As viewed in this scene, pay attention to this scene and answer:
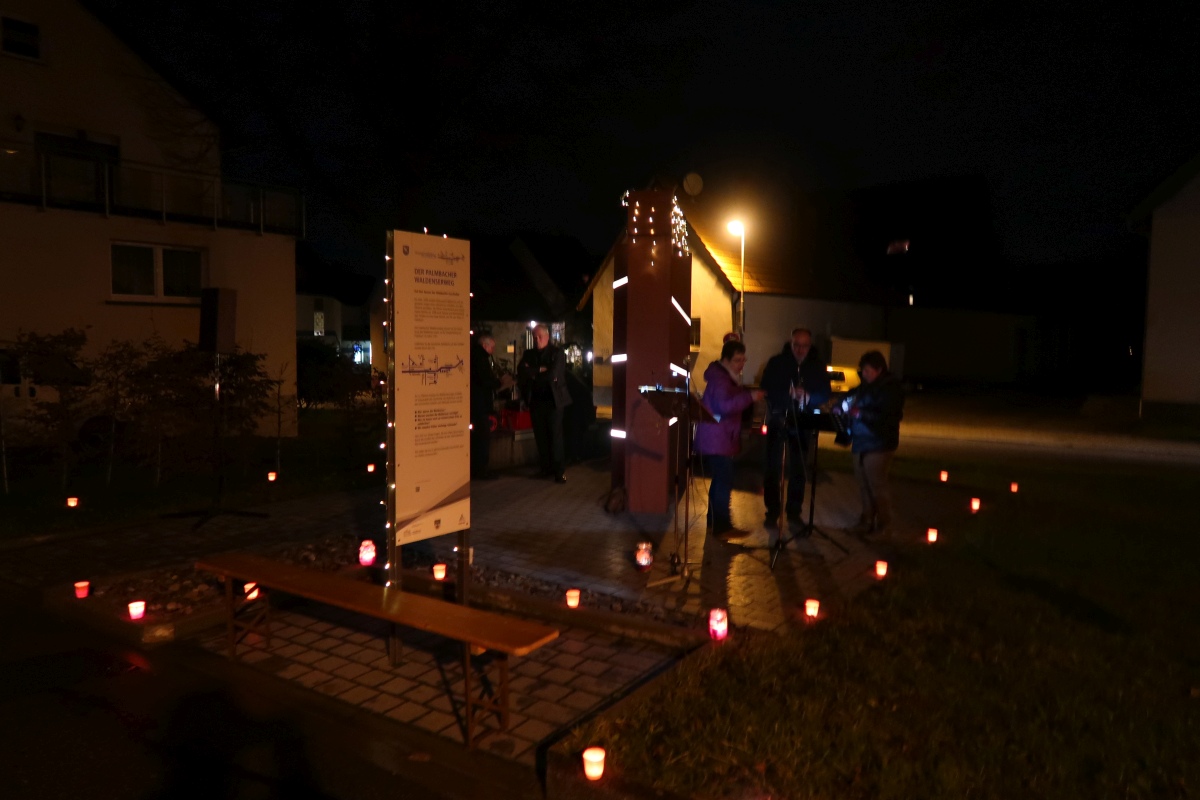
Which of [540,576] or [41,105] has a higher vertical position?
[41,105]

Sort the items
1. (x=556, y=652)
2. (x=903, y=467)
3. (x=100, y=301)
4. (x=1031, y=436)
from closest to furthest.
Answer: (x=556, y=652) < (x=903, y=467) < (x=100, y=301) < (x=1031, y=436)

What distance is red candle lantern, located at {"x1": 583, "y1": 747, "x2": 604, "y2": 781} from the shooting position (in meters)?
3.97

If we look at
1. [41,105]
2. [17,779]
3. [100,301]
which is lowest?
[17,779]

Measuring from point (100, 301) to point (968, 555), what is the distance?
1688cm

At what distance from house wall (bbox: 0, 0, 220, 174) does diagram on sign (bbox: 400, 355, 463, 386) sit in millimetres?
15855

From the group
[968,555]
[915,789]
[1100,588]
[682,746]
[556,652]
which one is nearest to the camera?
[915,789]

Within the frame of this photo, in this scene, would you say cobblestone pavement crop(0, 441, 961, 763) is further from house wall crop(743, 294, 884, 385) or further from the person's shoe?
house wall crop(743, 294, 884, 385)

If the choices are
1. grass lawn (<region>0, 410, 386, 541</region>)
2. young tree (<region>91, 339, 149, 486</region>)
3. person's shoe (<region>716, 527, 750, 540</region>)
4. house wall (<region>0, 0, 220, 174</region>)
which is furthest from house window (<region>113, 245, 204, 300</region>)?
person's shoe (<region>716, 527, 750, 540</region>)

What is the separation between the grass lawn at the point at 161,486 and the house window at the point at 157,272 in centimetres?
669

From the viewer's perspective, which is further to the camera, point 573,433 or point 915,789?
point 573,433

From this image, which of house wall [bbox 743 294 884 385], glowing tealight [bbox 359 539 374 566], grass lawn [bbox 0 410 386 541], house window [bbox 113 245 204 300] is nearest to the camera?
glowing tealight [bbox 359 539 374 566]

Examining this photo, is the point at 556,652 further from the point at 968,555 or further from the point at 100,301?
the point at 100,301

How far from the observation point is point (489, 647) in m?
4.39

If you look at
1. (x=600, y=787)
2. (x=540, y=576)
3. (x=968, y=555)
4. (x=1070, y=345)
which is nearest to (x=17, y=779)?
(x=600, y=787)
